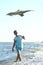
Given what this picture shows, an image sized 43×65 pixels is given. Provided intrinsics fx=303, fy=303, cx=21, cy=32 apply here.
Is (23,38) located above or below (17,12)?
below

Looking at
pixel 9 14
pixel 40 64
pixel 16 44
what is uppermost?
pixel 9 14

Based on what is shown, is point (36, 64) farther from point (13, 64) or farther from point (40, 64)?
point (13, 64)

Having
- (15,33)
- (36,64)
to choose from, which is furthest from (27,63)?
(15,33)

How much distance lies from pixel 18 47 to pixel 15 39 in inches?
17.1

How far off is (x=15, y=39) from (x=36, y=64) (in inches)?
59.6

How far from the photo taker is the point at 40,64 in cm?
1387

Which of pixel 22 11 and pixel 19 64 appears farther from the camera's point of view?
pixel 22 11

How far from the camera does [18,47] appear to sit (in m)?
14.3

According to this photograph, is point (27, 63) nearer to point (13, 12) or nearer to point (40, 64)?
point (40, 64)

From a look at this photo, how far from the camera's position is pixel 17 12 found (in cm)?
1438

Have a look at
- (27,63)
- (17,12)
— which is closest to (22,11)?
(17,12)

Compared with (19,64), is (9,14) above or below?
above

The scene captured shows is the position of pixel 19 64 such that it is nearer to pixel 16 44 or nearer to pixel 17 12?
pixel 16 44

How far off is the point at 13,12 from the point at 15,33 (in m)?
1.21
